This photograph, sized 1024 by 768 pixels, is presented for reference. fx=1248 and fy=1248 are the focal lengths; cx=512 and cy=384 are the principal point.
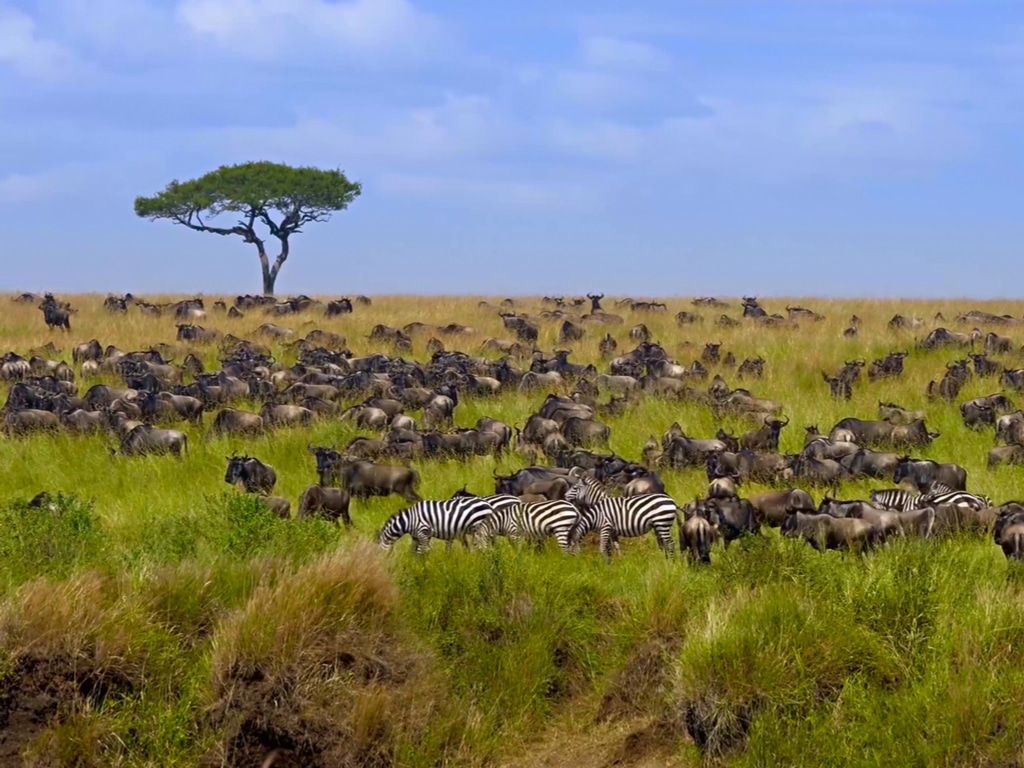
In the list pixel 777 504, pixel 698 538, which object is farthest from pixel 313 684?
pixel 777 504

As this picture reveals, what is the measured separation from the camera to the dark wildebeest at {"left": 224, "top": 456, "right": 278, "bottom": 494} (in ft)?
49.0

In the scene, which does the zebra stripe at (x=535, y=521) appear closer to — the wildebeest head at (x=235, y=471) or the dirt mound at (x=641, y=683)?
the dirt mound at (x=641, y=683)

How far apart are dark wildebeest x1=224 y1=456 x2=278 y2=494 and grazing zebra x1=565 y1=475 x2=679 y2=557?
14.4ft

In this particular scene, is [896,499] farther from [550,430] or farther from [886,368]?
[886,368]

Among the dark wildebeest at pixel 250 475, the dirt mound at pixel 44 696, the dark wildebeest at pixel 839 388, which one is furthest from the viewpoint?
the dark wildebeest at pixel 839 388

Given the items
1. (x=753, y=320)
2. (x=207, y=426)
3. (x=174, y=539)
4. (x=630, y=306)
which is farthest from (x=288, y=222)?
(x=174, y=539)

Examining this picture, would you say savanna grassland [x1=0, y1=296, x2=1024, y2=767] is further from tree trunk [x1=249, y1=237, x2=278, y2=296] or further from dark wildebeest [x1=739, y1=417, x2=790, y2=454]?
tree trunk [x1=249, y1=237, x2=278, y2=296]

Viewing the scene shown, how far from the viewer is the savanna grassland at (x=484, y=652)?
8438mm

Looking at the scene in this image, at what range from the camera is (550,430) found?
17875 mm

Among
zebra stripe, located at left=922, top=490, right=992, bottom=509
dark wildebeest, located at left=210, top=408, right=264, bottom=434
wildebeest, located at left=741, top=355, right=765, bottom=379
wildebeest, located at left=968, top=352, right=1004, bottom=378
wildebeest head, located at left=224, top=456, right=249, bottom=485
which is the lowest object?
wildebeest head, located at left=224, top=456, right=249, bottom=485

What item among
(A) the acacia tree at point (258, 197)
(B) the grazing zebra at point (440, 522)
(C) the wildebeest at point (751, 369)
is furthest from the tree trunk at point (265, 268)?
(B) the grazing zebra at point (440, 522)

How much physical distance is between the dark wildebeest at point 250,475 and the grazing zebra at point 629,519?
14.4ft

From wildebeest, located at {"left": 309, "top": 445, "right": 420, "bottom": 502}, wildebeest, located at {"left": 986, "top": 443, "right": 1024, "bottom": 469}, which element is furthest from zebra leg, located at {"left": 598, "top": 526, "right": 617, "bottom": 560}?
wildebeest, located at {"left": 986, "top": 443, "right": 1024, "bottom": 469}

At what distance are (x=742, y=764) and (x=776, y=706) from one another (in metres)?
0.50
